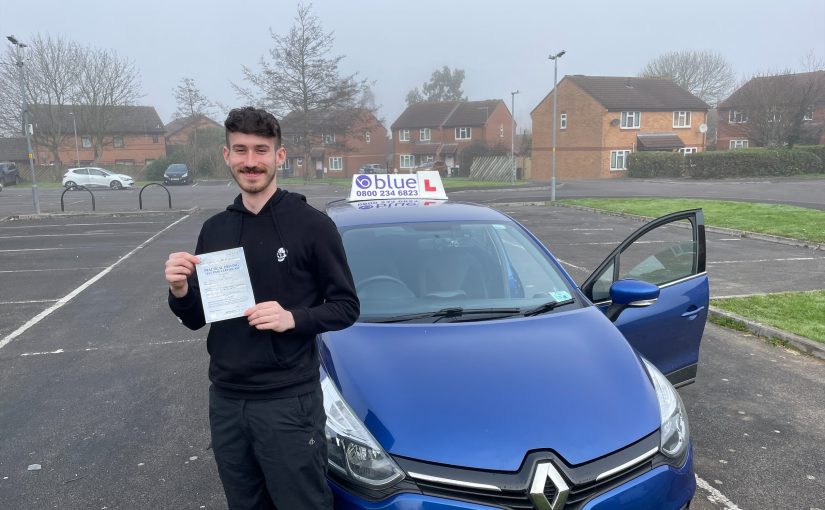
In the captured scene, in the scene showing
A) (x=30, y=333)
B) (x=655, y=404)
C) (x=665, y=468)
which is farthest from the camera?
(x=30, y=333)

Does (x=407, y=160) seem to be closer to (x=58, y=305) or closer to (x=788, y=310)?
(x=58, y=305)

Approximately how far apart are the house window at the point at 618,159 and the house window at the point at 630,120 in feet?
7.47

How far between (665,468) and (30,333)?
6820 mm

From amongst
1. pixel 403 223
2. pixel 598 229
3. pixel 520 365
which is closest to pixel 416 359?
pixel 520 365

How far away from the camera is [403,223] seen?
388 centimetres

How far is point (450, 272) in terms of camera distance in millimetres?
3627

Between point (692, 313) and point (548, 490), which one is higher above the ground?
point (692, 313)

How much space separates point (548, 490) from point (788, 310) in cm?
627

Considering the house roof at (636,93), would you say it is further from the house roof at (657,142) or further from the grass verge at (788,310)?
the grass verge at (788,310)

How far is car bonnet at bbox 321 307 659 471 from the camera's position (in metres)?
2.22

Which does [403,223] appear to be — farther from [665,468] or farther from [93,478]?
[93,478]

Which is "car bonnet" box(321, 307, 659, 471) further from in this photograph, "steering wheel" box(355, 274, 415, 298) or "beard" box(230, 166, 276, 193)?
"beard" box(230, 166, 276, 193)

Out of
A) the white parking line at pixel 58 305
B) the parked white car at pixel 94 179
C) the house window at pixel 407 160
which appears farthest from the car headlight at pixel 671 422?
the house window at pixel 407 160

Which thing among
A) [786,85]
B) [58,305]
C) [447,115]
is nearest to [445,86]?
[447,115]
